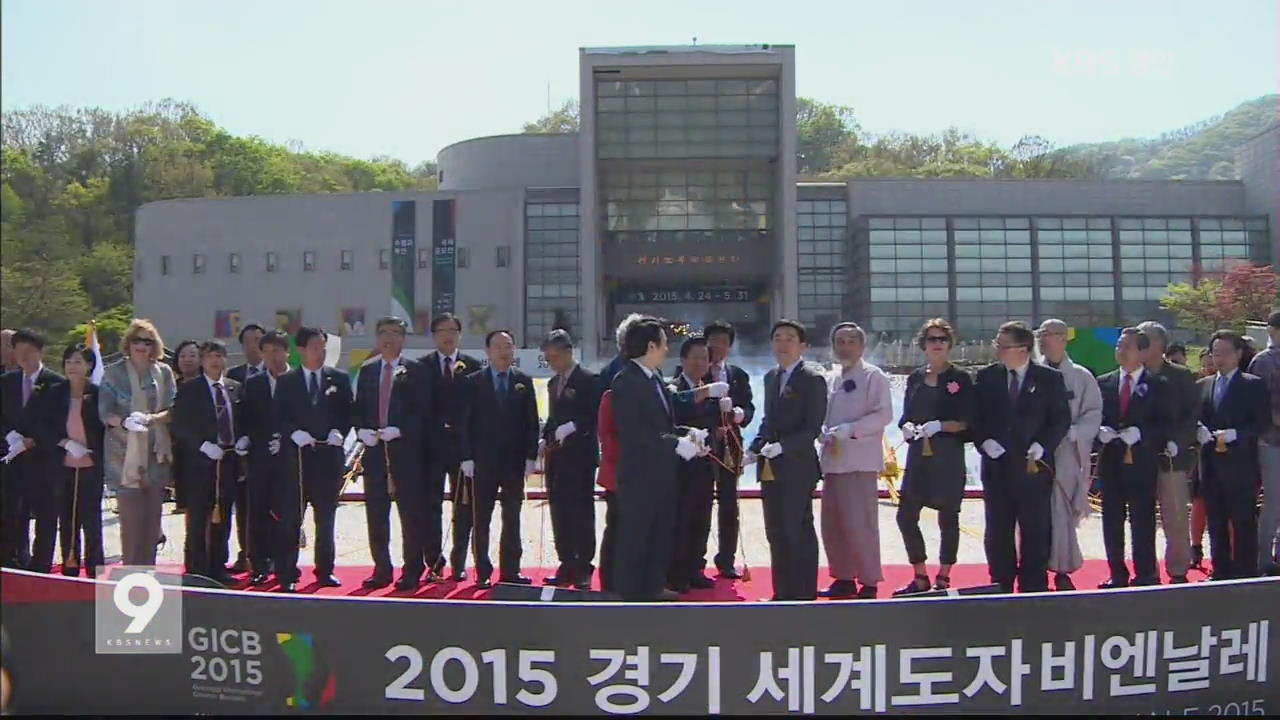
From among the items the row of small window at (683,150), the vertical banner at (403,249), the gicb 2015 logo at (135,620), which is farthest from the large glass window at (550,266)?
the gicb 2015 logo at (135,620)

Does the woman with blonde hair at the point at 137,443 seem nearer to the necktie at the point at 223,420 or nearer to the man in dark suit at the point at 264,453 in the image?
the necktie at the point at 223,420

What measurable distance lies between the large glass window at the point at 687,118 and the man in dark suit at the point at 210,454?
3723 cm

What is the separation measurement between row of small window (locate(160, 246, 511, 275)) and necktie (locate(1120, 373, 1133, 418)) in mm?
42159

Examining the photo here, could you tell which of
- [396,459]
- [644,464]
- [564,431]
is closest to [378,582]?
[396,459]

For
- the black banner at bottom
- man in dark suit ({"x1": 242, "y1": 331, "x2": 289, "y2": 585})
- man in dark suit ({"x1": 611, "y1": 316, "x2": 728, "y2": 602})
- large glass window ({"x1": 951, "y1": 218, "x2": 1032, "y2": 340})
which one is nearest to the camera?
the black banner at bottom

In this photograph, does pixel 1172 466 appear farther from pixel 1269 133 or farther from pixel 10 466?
pixel 1269 133

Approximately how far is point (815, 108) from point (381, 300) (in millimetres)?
53804

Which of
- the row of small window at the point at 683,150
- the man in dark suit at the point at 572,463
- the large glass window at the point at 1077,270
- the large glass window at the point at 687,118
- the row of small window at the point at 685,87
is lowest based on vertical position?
the man in dark suit at the point at 572,463

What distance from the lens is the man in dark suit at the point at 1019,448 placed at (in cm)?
586

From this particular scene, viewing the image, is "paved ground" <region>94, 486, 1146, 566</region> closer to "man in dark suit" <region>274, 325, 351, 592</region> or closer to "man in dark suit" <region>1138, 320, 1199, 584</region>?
"man in dark suit" <region>274, 325, 351, 592</region>

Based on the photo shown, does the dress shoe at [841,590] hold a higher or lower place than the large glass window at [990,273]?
lower

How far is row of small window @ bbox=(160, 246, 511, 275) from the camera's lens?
4734 cm

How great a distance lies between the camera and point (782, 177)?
4269 cm

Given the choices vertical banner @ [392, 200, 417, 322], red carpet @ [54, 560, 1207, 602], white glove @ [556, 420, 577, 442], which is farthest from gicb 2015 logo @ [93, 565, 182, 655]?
vertical banner @ [392, 200, 417, 322]
